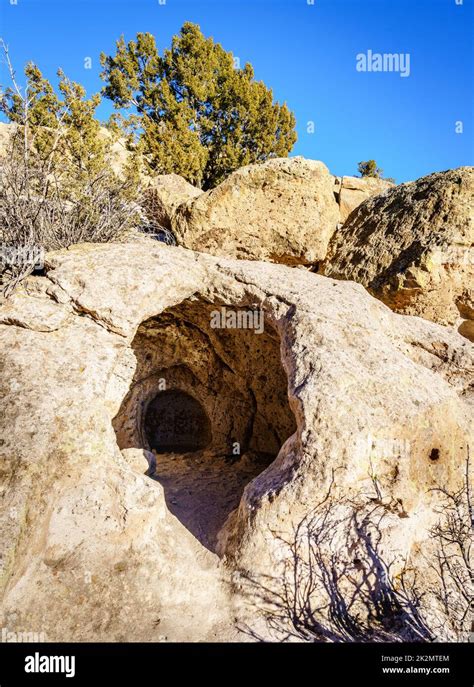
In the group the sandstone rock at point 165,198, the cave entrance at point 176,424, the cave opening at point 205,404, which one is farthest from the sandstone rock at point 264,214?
the cave entrance at point 176,424

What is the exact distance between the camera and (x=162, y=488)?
3.23 meters

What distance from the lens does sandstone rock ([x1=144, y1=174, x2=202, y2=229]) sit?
6723mm

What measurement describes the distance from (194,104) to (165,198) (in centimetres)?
937

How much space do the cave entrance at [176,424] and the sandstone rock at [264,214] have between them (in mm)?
2370

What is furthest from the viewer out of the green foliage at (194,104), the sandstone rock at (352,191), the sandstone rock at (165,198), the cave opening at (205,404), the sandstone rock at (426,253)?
the green foliage at (194,104)

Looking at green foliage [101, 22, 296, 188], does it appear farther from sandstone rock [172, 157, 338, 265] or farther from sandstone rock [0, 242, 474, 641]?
sandstone rock [0, 242, 474, 641]

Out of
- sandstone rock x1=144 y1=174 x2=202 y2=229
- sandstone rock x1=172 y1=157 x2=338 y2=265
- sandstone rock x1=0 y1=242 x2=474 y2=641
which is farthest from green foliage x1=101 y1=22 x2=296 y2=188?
sandstone rock x1=0 y1=242 x2=474 y2=641

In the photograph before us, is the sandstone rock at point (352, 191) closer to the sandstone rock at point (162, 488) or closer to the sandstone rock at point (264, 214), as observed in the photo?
the sandstone rock at point (264, 214)

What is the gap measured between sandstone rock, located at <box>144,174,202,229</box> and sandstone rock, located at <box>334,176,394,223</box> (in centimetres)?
261

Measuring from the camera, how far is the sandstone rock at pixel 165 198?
6723 mm
